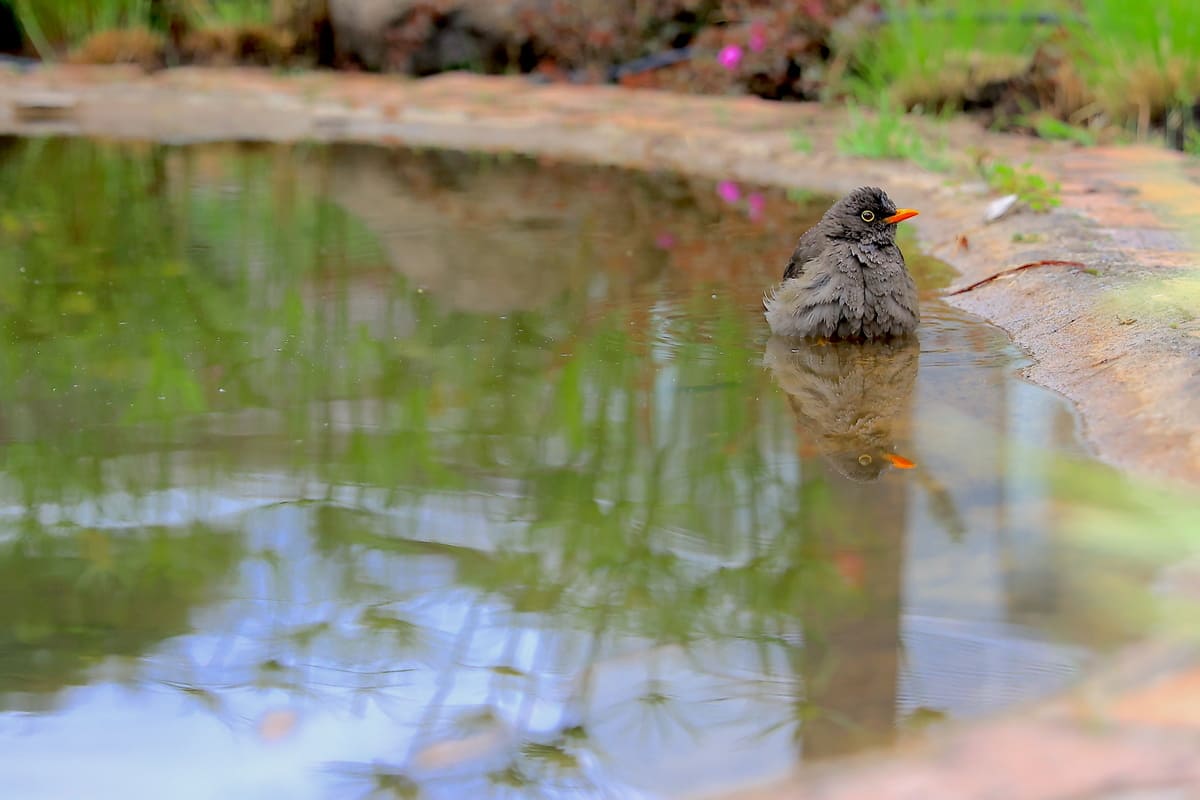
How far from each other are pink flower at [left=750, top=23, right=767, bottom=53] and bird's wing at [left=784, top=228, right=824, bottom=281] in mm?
6001

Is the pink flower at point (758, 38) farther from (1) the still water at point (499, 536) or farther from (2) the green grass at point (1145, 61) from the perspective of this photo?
(1) the still water at point (499, 536)

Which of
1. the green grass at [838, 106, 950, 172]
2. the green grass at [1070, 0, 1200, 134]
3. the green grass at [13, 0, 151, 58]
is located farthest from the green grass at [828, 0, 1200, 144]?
the green grass at [13, 0, 151, 58]

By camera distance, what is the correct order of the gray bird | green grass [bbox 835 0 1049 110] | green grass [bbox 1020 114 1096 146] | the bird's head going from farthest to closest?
1. green grass [bbox 835 0 1049 110]
2. green grass [bbox 1020 114 1096 146]
3. the bird's head
4. the gray bird

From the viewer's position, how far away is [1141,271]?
4582 millimetres

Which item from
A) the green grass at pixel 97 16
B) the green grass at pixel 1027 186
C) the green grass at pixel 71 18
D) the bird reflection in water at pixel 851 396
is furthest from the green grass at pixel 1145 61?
the green grass at pixel 71 18

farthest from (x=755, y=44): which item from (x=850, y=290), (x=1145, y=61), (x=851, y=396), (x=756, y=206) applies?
(x=851, y=396)

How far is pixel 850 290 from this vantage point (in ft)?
14.5

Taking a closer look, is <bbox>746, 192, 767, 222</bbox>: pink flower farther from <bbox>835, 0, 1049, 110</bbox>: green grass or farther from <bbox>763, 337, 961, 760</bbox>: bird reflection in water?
<bbox>763, 337, 961, 760</bbox>: bird reflection in water

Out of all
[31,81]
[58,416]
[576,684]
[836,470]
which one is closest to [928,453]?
[836,470]

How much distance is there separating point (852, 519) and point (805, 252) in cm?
188

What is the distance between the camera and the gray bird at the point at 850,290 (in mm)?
4430

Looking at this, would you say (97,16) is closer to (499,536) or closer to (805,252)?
(805,252)

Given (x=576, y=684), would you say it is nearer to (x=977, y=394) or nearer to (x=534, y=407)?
(x=534, y=407)

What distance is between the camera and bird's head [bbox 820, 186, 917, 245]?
4.55m
